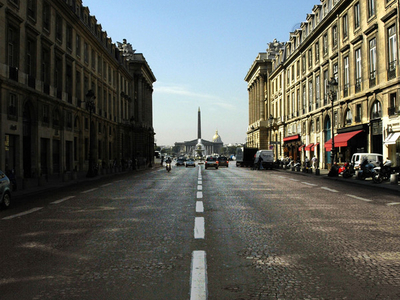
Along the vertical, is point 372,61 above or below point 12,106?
above

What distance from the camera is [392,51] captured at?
28.8 metres

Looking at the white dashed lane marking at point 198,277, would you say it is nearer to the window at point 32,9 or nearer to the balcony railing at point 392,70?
the balcony railing at point 392,70

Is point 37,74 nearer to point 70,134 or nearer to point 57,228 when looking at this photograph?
point 70,134

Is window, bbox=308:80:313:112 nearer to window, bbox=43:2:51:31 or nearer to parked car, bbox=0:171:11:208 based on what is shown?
window, bbox=43:2:51:31

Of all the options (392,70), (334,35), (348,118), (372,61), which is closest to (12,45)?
(392,70)

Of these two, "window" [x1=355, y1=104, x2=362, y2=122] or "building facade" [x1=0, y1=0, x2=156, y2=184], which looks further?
"window" [x1=355, y1=104, x2=362, y2=122]

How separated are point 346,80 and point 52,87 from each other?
83.6 ft

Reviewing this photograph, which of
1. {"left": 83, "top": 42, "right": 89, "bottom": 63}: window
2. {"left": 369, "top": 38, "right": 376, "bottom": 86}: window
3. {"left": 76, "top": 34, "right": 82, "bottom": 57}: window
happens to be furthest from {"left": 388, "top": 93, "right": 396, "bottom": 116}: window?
{"left": 83, "top": 42, "right": 89, "bottom": 63}: window

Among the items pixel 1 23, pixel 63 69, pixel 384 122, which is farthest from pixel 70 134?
pixel 384 122

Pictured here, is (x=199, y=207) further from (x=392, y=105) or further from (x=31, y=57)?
(x=31, y=57)

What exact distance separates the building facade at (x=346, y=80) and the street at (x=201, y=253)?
20.9 m

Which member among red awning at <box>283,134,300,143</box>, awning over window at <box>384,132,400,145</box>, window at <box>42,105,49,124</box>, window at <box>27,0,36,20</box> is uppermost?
window at <box>27,0,36,20</box>

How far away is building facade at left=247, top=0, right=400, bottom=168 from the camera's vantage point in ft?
95.9

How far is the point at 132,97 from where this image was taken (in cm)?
8025
